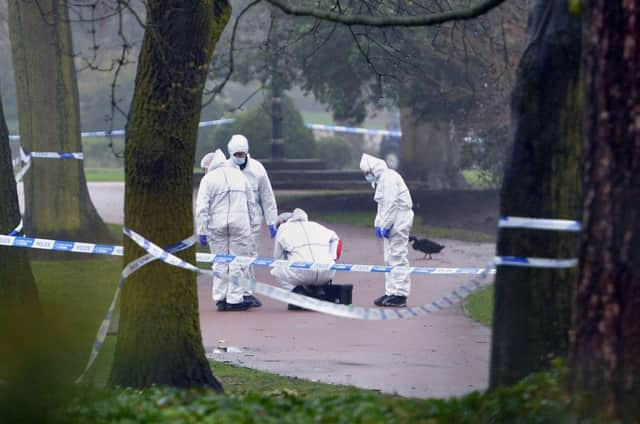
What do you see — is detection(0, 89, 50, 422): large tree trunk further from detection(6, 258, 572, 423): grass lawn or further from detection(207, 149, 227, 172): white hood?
detection(207, 149, 227, 172): white hood

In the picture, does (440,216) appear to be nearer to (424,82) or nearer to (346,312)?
(424,82)

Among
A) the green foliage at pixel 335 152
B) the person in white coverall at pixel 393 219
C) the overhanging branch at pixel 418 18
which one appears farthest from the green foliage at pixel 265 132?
the overhanging branch at pixel 418 18

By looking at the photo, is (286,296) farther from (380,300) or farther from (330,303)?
(380,300)

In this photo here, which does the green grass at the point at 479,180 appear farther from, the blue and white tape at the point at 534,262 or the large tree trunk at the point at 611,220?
the large tree trunk at the point at 611,220

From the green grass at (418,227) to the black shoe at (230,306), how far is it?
8163 mm

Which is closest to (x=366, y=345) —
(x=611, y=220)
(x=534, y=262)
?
(x=534, y=262)

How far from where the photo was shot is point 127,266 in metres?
9.09

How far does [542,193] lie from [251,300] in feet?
26.3

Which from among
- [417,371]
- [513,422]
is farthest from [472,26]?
[513,422]

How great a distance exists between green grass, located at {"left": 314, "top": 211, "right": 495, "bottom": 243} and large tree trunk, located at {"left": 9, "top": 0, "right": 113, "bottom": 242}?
6434mm

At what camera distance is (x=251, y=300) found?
1462cm

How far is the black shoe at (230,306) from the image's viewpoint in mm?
14414

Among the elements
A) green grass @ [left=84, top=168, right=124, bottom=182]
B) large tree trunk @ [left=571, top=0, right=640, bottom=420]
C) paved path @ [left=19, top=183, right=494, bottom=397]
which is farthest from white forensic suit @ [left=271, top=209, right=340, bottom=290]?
green grass @ [left=84, top=168, right=124, bottom=182]

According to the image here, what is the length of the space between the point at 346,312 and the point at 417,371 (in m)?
2.93
